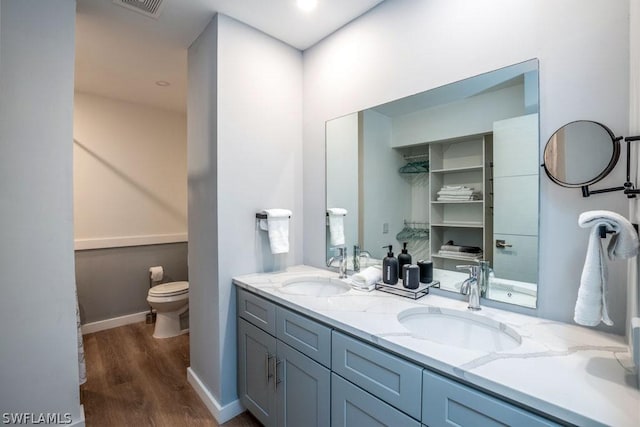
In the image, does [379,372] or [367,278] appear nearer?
[379,372]

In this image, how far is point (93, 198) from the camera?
10.3 feet

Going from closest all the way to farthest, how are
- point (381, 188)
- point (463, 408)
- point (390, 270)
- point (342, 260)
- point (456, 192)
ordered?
point (463, 408)
point (456, 192)
point (390, 270)
point (381, 188)
point (342, 260)

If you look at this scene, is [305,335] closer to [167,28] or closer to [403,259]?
[403,259]

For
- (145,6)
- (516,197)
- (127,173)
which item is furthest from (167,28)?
(516,197)

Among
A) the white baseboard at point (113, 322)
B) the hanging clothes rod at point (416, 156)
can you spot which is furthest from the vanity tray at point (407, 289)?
the white baseboard at point (113, 322)

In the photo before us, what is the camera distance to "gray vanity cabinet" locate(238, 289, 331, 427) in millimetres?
1309

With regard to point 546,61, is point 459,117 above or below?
below

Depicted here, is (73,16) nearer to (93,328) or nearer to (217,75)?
(217,75)

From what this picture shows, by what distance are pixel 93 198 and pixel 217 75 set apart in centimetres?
227

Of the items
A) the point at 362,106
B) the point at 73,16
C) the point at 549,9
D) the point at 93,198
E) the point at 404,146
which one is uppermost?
the point at 73,16

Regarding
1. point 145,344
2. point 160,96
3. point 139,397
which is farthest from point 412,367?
point 160,96

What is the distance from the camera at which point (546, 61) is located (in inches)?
46.6

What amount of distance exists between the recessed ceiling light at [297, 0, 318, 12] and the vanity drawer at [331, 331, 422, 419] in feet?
6.00

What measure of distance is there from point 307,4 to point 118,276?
323 centimetres
